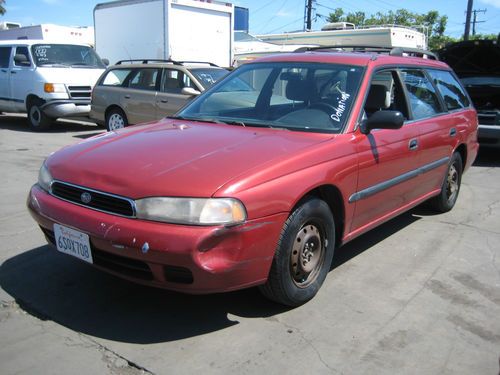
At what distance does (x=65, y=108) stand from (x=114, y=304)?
30.0 feet

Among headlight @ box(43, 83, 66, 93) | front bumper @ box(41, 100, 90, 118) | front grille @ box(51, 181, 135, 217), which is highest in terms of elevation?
headlight @ box(43, 83, 66, 93)

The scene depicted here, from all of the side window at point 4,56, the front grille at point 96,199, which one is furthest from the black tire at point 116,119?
the front grille at point 96,199

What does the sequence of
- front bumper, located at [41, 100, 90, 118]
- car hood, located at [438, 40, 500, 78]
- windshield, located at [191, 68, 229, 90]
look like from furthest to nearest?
front bumper, located at [41, 100, 90, 118] < car hood, located at [438, 40, 500, 78] < windshield, located at [191, 68, 229, 90]

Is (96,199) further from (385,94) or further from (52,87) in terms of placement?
(52,87)

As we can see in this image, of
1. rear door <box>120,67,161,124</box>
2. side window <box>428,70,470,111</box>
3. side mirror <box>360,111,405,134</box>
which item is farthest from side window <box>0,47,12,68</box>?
side mirror <box>360,111,405,134</box>

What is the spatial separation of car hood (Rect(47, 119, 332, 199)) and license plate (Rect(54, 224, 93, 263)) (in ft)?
0.96

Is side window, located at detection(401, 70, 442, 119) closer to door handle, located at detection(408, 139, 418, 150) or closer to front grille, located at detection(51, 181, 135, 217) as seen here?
door handle, located at detection(408, 139, 418, 150)

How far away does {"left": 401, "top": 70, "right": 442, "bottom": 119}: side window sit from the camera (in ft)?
15.5

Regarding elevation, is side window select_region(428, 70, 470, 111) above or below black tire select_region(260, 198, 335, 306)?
above

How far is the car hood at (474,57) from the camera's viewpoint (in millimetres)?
10156

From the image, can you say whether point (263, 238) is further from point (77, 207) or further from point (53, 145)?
point (53, 145)

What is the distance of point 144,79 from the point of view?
33.1 ft

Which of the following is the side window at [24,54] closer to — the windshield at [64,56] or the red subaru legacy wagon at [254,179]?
the windshield at [64,56]

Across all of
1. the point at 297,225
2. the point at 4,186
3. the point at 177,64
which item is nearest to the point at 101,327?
the point at 297,225
